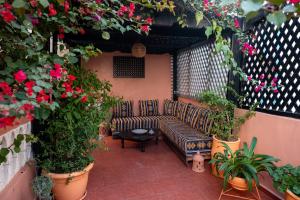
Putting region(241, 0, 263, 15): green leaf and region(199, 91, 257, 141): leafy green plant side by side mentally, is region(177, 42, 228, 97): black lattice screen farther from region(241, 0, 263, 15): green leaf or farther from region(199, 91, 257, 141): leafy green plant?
region(241, 0, 263, 15): green leaf

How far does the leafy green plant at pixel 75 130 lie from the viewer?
6.33 ft

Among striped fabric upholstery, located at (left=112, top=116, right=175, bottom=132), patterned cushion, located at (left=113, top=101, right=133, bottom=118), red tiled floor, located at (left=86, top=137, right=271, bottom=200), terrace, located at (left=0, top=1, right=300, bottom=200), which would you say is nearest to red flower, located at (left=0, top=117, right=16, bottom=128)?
terrace, located at (left=0, top=1, right=300, bottom=200)

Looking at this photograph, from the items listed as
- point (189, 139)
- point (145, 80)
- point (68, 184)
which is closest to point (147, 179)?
point (189, 139)

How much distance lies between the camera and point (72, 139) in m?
1.96

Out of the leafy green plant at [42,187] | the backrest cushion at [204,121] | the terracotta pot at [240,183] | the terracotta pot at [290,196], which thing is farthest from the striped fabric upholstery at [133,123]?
the terracotta pot at [290,196]

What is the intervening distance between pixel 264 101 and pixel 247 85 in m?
0.40

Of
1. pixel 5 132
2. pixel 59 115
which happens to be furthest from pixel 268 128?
pixel 5 132

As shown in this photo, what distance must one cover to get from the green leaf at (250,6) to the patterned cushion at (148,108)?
190 inches

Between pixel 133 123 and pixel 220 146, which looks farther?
pixel 133 123

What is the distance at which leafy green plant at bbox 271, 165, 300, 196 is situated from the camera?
5.68 ft

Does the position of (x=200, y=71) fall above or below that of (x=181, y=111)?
above

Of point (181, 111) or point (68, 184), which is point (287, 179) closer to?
point (68, 184)

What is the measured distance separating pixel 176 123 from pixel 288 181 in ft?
8.39

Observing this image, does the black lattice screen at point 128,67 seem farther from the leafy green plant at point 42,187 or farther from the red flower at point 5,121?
the red flower at point 5,121
